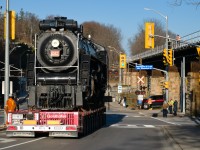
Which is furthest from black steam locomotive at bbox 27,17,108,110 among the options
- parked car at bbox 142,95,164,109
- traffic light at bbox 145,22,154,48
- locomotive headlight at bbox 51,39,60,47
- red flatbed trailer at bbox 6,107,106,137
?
parked car at bbox 142,95,164,109

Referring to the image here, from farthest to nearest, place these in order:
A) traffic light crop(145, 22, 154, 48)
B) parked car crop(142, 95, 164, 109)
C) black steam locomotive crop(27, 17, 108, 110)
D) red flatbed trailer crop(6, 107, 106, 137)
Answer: parked car crop(142, 95, 164, 109) → traffic light crop(145, 22, 154, 48) → black steam locomotive crop(27, 17, 108, 110) → red flatbed trailer crop(6, 107, 106, 137)

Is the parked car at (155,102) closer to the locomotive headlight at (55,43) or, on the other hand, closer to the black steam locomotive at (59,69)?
the black steam locomotive at (59,69)

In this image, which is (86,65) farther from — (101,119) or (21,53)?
(21,53)

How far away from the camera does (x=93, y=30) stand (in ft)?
536

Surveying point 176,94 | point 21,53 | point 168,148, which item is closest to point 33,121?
point 168,148

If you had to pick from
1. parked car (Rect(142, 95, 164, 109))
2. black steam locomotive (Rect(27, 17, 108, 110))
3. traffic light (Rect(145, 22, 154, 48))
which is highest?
traffic light (Rect(145, 22, 154, 48))

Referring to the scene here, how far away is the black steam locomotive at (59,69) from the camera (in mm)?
20375

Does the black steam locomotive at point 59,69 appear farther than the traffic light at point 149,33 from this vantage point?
No

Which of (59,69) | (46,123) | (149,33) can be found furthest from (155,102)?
(46,123)

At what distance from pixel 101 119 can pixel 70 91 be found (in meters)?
7.16

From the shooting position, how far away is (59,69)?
2078 centimetres

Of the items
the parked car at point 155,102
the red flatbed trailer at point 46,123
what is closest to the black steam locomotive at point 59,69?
the red flatbed trailer at point 46,123

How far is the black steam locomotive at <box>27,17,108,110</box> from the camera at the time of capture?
66.8 ft

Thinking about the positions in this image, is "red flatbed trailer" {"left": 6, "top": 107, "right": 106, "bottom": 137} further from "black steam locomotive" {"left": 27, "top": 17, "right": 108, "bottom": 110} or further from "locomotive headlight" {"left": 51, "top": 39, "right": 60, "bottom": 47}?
"locomotive headlight" {"left": 51, "top": 39, "right": 60, "bottom": 47}
